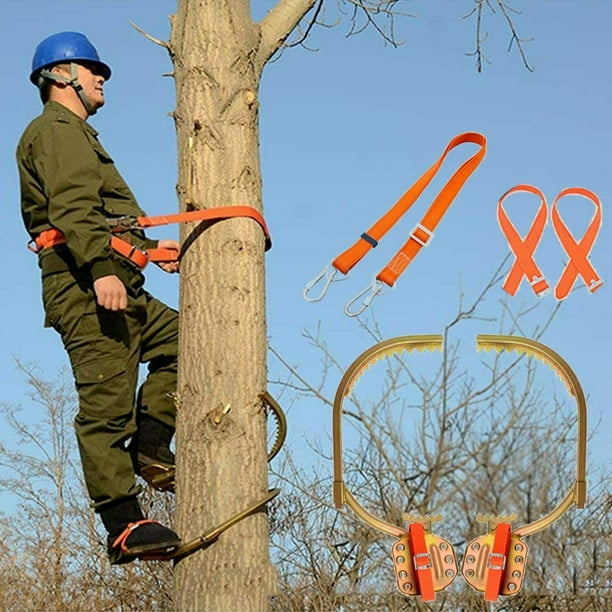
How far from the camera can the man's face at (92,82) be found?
3.80m

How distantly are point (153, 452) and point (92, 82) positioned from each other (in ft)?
4.13

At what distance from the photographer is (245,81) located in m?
3.83

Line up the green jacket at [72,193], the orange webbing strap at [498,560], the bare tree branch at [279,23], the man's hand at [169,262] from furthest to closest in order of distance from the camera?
the bare tree branch at [279,23] → the man's hand at [169,262] → the green jacket at [72,193] → the orange webbing strap at [498,560]

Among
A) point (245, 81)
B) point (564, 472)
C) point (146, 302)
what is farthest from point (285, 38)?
point (564, 472)

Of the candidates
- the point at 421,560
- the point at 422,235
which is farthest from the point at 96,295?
the point at 421,560

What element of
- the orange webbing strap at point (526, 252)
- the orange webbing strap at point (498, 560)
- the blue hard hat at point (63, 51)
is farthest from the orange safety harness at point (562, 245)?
the blue hard hat at point (63, 51)

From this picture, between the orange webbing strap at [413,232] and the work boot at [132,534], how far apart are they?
101 cm

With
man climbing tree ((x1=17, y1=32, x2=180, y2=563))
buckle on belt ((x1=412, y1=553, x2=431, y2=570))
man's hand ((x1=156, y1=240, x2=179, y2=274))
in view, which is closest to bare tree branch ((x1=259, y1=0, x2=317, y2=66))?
man climbing tree ((x1=17, y1=32, x2=180, y2=563))

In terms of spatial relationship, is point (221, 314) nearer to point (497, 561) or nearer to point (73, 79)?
point (73, 79)

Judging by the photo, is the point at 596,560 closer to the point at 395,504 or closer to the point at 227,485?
the point at 395,504

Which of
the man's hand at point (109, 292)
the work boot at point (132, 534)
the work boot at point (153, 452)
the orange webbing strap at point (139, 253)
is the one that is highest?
the orange webbing strap at point (139, 253)

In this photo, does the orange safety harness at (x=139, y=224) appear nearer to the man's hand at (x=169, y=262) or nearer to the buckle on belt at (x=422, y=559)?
the man's hand at (x=169, y=262)

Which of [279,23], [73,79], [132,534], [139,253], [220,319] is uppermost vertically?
[279,23]

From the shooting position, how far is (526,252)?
3.77 meters
